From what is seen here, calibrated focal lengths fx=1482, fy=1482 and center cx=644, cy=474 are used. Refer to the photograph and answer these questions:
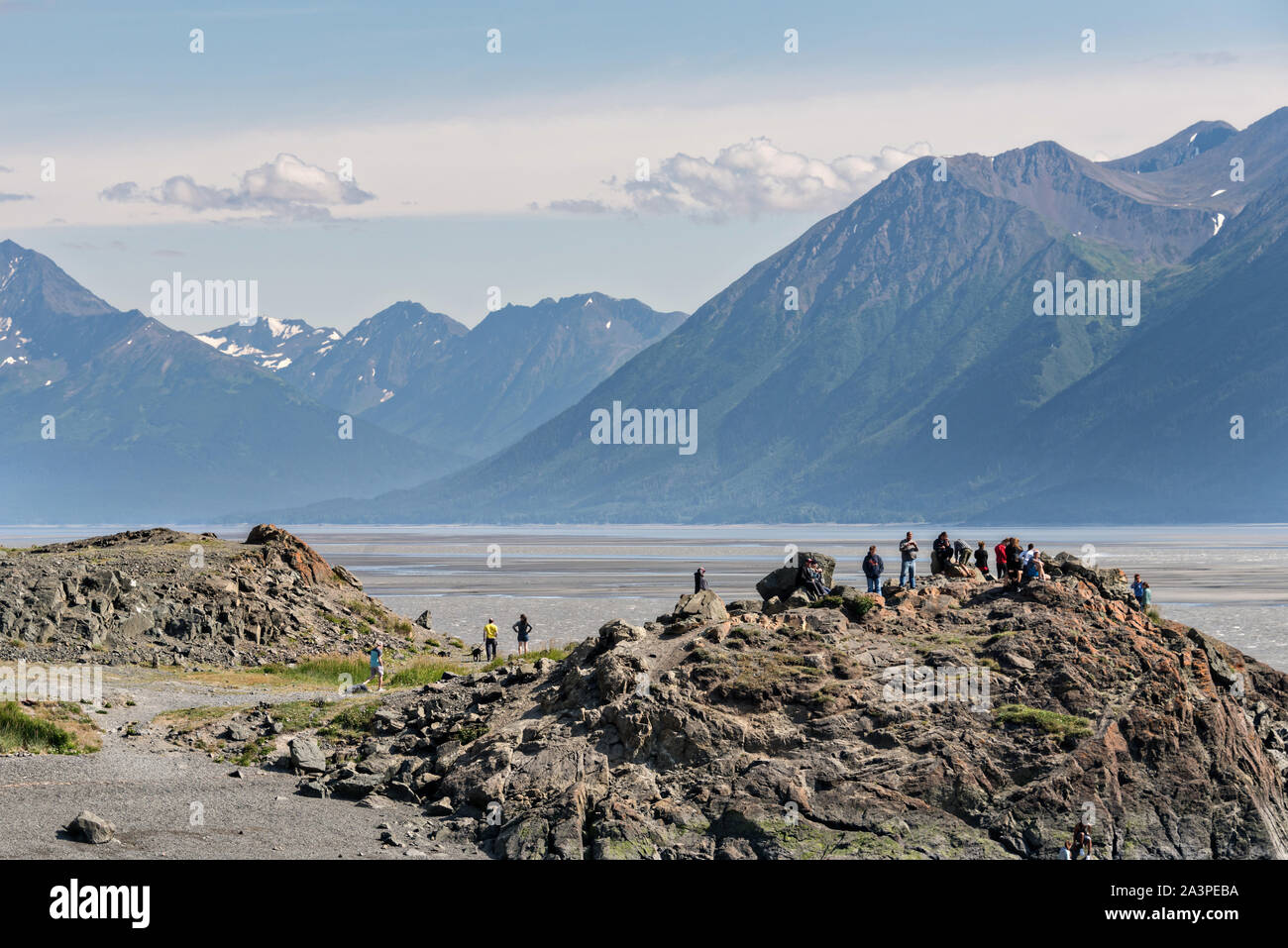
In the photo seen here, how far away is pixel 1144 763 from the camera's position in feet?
127

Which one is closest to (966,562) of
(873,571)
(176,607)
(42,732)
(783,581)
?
(873,571)

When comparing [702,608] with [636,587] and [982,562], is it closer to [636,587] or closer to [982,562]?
[982,562]

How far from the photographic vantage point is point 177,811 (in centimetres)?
3603

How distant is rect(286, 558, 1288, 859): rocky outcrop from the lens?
120 ft

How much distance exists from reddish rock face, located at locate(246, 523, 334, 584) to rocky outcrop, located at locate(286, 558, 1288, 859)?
3774cm

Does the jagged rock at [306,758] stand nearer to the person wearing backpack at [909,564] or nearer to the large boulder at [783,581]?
the large boulder at [783,581]

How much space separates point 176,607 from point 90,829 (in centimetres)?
3735

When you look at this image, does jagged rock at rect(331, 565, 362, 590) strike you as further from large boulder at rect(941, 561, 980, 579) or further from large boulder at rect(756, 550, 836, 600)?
large boulder at rect(941, 561, 980, 579)

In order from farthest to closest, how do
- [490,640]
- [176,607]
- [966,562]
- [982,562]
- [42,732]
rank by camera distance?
1. [176,607]
2. [490,640]
3. [966,562]
4. [982,562]
5. [42,732]

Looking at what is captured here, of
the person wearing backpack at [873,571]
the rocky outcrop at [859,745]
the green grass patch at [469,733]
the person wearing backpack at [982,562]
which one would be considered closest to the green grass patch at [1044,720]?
the rocky outcrop at [859,745]

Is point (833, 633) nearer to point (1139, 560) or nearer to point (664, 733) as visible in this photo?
point (664, 733)

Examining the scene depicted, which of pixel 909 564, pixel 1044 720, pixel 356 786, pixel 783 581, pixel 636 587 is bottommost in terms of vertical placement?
pixel 636 587
